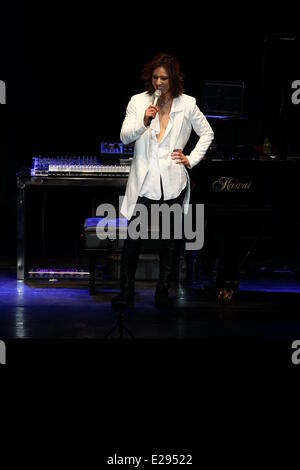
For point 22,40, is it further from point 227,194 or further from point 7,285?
point 227,194

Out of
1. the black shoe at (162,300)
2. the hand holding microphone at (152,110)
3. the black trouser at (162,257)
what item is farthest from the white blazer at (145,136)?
the black shoe at (162,300)

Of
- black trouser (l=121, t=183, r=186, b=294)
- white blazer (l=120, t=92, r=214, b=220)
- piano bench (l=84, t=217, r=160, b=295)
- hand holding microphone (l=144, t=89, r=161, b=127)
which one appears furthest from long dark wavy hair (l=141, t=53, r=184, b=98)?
piano bench (l=84, t=217, r=160, b=295)

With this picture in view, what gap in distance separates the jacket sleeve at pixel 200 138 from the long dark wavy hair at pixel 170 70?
16 cm

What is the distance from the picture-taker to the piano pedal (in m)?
6.29

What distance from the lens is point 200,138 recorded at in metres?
5.91

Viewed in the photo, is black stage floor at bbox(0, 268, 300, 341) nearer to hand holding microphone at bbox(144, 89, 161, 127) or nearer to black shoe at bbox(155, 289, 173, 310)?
black shoe at bbox(155, 289, 173, 310)

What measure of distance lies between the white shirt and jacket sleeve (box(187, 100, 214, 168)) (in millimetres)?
109

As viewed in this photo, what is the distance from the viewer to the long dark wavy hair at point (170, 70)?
568 centimetres

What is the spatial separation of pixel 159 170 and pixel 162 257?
23.9 inches

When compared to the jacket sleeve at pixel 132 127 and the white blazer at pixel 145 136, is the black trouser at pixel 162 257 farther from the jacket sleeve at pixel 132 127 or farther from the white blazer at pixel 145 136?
the jacket sleeve at pixel 132 127

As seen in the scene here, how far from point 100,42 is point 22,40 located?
0.68 metres

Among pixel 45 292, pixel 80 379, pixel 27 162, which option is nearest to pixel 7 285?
pixel 45 292

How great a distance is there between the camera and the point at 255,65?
26.2 feet

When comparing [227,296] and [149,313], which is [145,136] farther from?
[227,296]
